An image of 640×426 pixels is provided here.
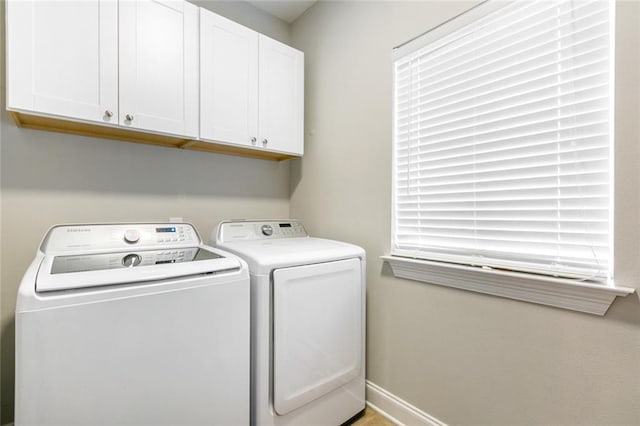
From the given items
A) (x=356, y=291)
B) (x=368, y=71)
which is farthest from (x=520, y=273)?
(x=368, y=71)

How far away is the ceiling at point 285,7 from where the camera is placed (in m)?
2.16

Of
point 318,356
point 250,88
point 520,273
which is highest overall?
point 250,88

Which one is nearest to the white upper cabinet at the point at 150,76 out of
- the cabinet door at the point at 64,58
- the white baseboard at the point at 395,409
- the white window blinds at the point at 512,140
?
the cabinet door at the point at 64,58

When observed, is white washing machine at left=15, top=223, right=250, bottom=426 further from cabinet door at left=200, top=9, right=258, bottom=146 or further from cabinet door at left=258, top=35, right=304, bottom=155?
cabinet door at left=258, top=35, right=304, bottom=155

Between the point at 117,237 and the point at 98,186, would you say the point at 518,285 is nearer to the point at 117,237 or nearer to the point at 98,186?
the point at 117,237

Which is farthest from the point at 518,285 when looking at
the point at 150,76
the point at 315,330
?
the point at 150,76

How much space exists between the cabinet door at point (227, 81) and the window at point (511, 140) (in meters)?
0.89

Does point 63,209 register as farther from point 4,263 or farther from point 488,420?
point 488,420

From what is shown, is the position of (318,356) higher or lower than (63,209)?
lower

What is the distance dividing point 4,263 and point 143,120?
38.1 inches

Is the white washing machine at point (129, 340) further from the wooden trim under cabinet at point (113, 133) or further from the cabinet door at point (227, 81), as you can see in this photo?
the cabinet door at point (227, 81)

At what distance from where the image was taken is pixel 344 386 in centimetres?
158

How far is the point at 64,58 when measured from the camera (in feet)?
4.17

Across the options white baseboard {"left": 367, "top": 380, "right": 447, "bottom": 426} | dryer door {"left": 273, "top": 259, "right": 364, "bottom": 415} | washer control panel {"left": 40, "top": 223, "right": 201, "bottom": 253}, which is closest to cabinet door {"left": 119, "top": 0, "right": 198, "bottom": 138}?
washer control panel {"left": 40, "top": 223, "right": 201, "bottom": 253}
